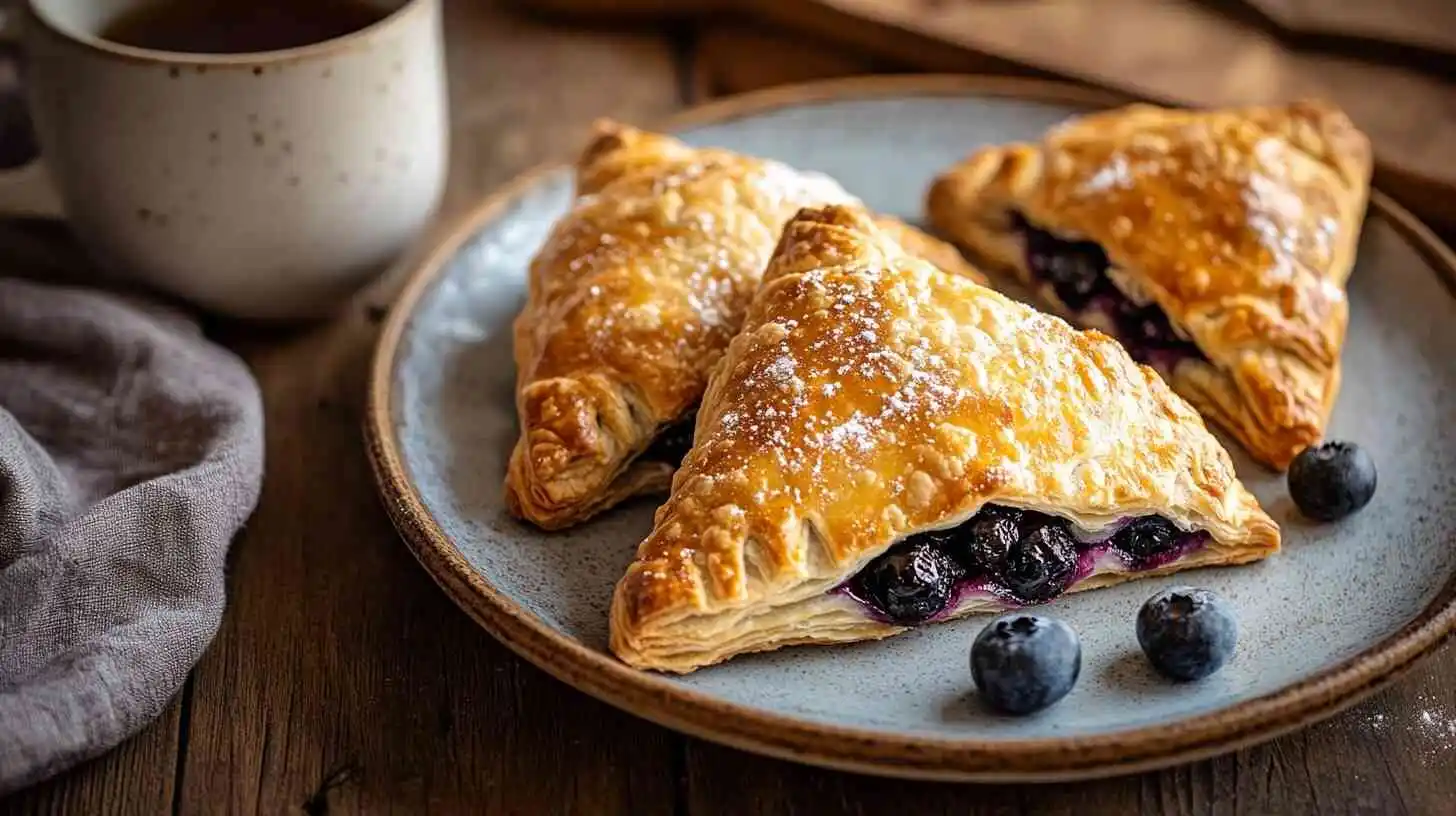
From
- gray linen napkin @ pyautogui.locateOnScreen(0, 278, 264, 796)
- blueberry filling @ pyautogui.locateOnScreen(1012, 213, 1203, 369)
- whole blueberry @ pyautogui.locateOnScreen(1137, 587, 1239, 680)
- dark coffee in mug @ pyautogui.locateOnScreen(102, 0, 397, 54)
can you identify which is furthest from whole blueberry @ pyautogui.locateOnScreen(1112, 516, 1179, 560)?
dark coffee in mug @ pyautogui.locateOnScreen(102, 0, 397, 54)

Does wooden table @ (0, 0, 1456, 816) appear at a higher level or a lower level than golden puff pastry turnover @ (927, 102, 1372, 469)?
lower

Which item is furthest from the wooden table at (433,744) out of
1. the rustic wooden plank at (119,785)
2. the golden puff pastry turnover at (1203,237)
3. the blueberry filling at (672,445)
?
the golden puff pastry turnover at (1203,237)

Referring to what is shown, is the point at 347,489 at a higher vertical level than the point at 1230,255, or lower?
lower

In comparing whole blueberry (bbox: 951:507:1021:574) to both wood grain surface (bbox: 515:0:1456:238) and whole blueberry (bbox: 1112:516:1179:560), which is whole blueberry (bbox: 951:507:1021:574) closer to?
whole blueberry (bbox: 1112:516:1179:560)

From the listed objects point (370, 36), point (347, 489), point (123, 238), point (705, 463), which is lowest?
point (347, 489)

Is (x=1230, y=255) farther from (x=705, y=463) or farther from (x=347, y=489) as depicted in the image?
(x=347, y=489)

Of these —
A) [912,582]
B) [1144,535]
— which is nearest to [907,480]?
[912,582]

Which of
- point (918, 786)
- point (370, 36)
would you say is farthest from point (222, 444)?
point (918, 786)
